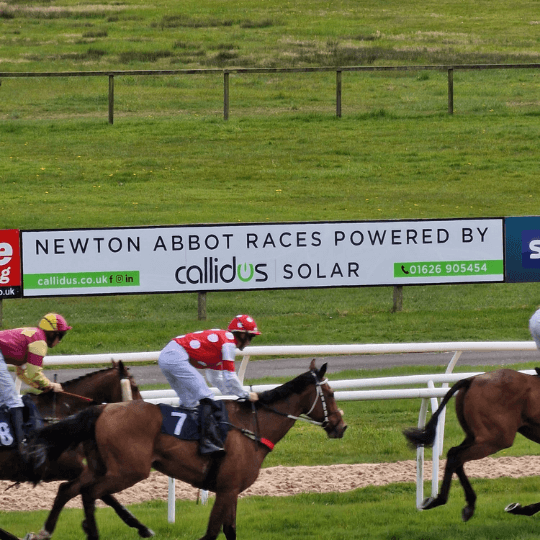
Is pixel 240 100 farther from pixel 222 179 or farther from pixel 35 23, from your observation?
pixel 35 23

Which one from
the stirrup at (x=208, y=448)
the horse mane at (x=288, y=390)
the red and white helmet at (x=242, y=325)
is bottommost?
the stirrup at (x=208, y=448)

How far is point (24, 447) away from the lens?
24.2 ft

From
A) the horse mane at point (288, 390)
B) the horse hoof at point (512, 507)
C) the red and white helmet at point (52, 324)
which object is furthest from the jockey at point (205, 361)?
the horse hoof at point (512, 507)

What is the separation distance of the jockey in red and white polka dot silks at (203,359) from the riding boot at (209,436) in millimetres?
232

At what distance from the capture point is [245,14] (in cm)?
4353

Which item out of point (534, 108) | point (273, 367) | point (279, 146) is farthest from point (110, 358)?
point (534, 108)

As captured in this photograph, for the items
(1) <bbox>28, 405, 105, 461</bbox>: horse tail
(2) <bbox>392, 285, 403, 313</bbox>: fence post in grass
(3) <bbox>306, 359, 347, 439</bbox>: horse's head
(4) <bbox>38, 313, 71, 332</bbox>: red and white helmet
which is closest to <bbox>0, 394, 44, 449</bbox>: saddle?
(1) <bbox>28, 405, 105, 461</bbox>: horse tail

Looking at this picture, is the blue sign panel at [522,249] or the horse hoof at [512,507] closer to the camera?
the horse hoof at [512,507]

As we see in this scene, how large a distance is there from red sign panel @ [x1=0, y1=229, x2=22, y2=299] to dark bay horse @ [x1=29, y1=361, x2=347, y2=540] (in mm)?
8056

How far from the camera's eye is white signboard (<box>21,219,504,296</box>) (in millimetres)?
15133

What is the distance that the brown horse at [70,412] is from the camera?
24.5 ft

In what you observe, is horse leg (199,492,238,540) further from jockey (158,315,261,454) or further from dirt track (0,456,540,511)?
dirt track (0,456,540,511)

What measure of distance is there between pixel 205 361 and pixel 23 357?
132 centimetres

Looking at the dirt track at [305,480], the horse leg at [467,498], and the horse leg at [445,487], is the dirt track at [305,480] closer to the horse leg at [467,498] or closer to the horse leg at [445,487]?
the horse leg at [445,487]
